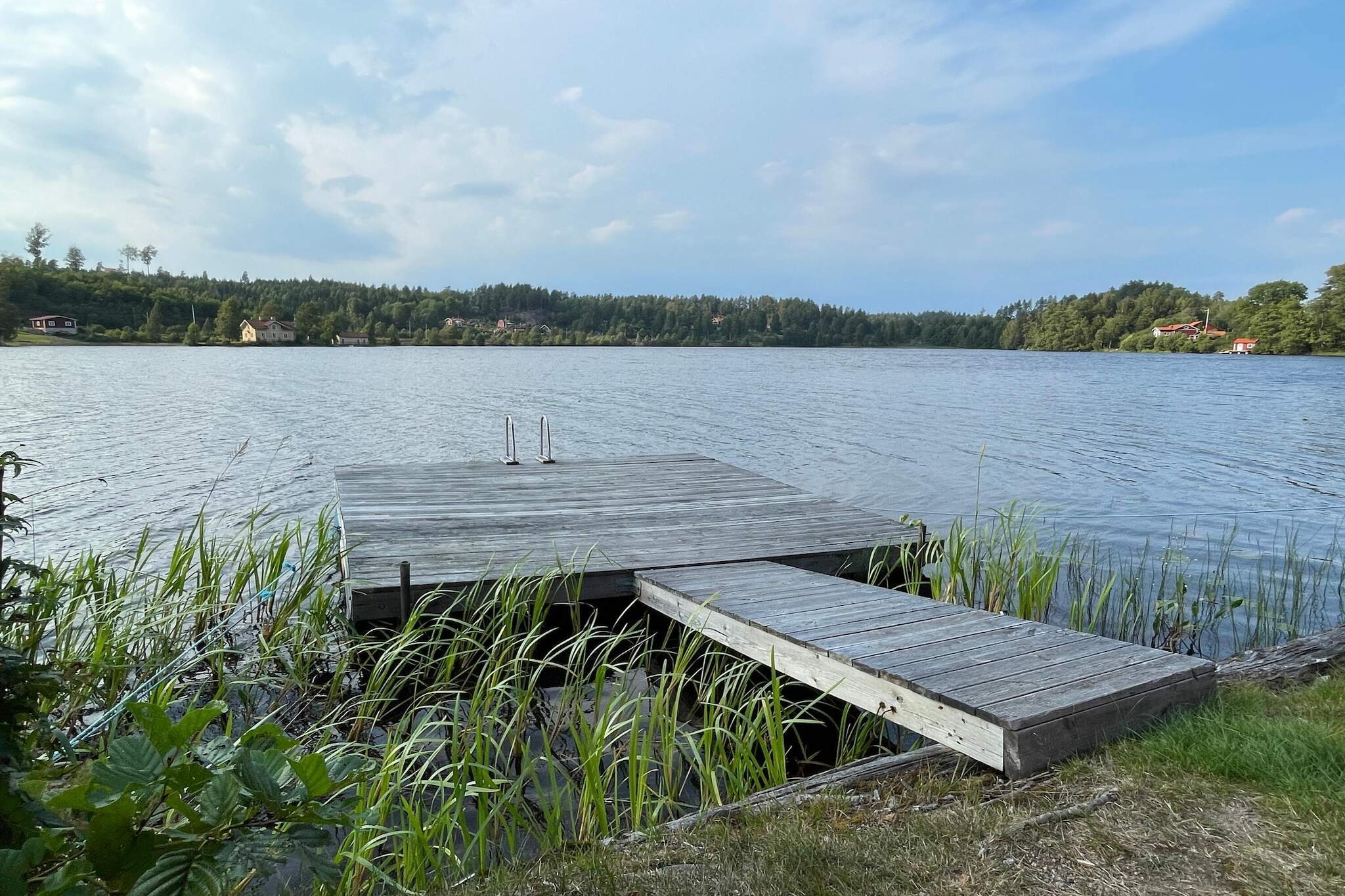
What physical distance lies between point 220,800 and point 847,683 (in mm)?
3009

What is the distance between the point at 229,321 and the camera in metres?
77.0

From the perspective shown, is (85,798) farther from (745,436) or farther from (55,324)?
(55,324)

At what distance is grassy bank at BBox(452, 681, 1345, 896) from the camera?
218cm

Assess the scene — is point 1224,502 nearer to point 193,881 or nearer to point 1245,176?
point 193,881

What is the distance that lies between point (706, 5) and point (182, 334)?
7940cm

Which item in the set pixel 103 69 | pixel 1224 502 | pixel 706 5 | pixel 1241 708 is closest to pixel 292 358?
pixel 103 69

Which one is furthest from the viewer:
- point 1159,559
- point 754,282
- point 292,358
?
point 754,282

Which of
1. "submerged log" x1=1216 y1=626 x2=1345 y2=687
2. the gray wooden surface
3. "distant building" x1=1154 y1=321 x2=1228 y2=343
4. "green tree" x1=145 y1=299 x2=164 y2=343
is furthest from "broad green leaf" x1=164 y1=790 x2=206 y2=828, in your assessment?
"distant building" x1=1154 y1=321 x2=1228 y2=343

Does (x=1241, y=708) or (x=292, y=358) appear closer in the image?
(x=1241, y=708)

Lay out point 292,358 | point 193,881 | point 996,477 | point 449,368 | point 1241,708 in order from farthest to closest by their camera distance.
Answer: point 292,358, point 449,368, point 996,477, point 1241,708, point 193,881

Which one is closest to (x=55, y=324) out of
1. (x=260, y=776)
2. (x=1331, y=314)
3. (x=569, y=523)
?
(x=569, y=523)

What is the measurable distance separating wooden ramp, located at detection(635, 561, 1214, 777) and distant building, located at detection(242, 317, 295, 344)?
88084 mm

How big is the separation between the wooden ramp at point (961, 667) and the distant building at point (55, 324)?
85444mm

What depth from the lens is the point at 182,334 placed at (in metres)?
76.8
